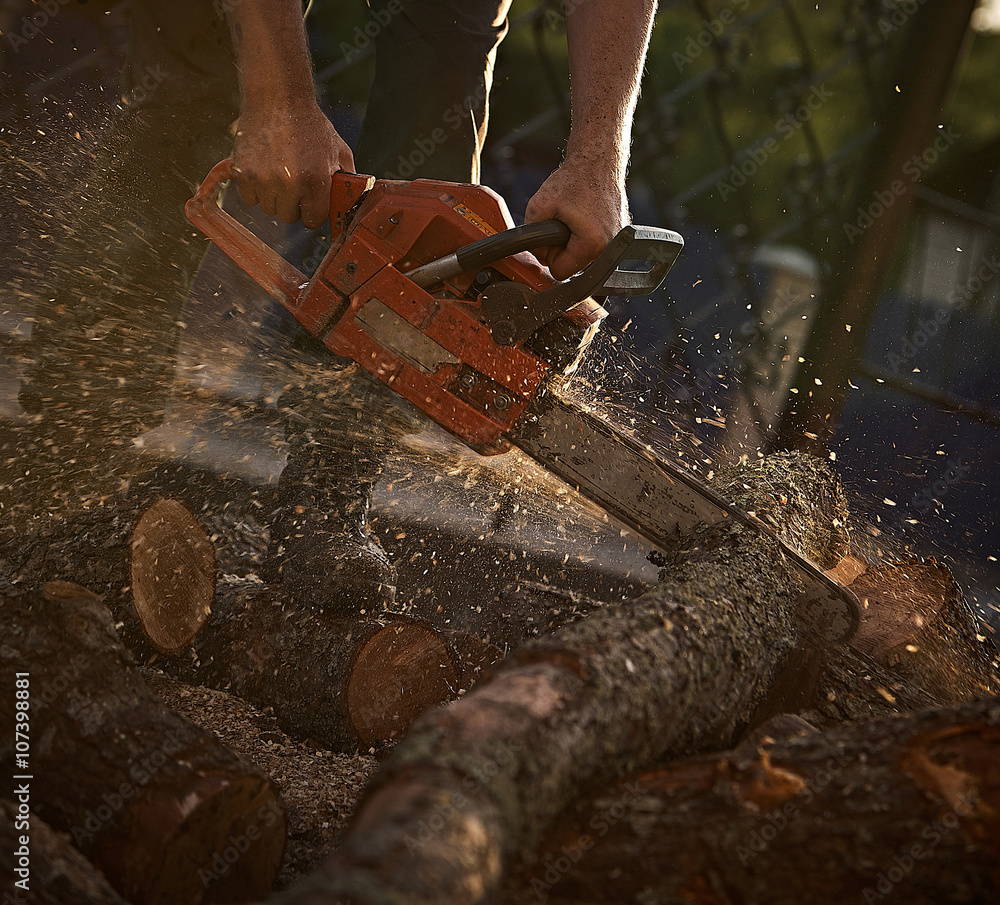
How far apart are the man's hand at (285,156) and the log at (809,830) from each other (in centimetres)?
172

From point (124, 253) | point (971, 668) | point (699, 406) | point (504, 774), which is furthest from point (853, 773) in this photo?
point (699, 406)

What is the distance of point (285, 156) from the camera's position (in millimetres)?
1907

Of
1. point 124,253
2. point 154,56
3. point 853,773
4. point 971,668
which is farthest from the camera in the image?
point 124,253

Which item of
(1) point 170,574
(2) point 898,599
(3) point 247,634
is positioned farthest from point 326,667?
(2) point 898,599

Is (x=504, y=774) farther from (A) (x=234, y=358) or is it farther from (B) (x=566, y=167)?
(A) (x=234, y=358)

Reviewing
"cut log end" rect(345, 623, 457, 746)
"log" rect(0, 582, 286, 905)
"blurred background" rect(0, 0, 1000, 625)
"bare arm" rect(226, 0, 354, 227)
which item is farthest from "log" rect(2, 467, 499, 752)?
"blurred background" rect(0, 0, 1000, 625)

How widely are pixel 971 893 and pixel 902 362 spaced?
5871 mm

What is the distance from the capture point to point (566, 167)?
1.99 meters

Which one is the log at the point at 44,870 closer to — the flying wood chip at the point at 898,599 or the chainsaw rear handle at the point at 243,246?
the chainsaw rear handle at the point at 243,246

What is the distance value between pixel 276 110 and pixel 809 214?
540cm

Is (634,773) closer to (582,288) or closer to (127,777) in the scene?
(127,777)

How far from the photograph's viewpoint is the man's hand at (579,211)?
73.3 inches

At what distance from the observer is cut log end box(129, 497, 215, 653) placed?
1984mm

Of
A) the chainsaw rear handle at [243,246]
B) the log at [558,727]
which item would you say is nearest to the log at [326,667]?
the log at [558,727]
